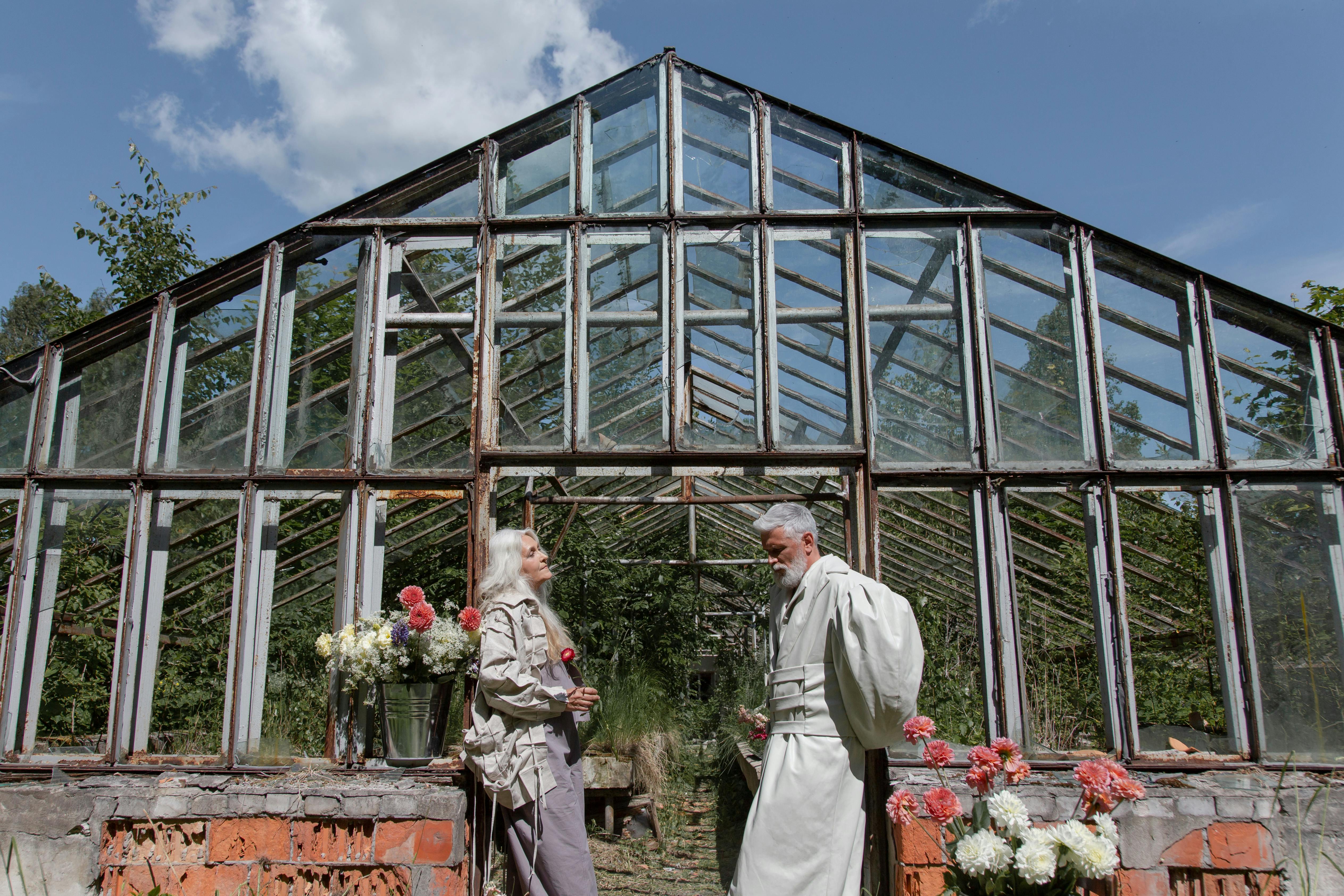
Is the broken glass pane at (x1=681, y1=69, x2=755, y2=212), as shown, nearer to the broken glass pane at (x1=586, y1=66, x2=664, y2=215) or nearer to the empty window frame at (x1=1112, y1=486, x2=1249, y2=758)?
the broken glass pane at (x1=586, y1=66, x2=664, y2=215)

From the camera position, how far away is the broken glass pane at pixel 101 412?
449 cm

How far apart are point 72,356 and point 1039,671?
762 cm

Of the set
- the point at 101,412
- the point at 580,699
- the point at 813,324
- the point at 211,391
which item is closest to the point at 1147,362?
the point at 813,324

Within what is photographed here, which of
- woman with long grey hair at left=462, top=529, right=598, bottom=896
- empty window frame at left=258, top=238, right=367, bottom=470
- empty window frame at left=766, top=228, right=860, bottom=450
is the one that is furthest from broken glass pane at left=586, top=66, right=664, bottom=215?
woman with long grey hair at left=462, top=529, right=598, bottom=896

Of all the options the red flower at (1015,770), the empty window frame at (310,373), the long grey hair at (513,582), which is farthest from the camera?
the empty window frame at (310,373)

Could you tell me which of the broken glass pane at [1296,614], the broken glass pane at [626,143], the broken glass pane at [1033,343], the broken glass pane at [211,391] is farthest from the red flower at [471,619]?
the broken glass pane at [1296,614]

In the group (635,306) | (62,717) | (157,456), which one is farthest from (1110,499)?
(62,717)

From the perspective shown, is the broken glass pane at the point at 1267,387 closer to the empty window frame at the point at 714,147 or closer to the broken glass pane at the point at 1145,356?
the broken glass pane at the point at 1145,356

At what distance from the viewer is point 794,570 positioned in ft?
10.7

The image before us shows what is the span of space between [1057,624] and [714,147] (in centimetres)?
562

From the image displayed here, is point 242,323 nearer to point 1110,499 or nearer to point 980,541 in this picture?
point 980,541

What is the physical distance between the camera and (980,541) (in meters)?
4.31

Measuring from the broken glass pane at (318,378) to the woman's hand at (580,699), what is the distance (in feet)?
5.77

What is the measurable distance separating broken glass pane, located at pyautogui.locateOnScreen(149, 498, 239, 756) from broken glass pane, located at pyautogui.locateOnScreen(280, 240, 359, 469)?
1.56 m
